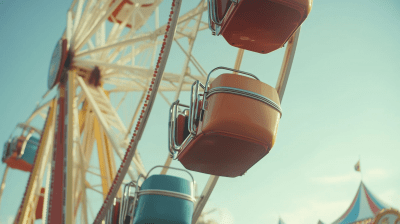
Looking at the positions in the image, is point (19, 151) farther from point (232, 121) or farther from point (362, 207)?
point (232, 121)

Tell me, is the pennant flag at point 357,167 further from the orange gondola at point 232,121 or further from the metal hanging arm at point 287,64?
the orange gondola at point 232,121

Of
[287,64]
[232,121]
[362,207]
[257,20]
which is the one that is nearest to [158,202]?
[232,121]

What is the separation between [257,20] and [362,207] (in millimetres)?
15394

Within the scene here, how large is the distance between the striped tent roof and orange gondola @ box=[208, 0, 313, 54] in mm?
14349

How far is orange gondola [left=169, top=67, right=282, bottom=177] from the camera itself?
9.91 ft

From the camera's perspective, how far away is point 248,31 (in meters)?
3.33

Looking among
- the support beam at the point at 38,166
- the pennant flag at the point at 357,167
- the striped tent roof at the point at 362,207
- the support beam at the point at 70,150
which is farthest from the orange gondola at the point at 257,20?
the pennant flag at the point at 357,167

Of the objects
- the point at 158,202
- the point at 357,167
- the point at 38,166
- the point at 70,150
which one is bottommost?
the point at 158,202

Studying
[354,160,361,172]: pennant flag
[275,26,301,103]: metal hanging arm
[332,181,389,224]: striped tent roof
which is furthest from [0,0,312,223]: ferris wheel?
[354,160,361,172]: pennant flag

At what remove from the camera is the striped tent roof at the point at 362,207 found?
1603 centimetres

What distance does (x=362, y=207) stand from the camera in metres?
16.6

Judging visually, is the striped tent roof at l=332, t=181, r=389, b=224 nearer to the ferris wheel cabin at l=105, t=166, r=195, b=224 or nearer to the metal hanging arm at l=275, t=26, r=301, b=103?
the metal hanging arm at l=275, t=26, r=301, b=103

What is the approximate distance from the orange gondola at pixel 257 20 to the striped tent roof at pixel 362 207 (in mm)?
14349

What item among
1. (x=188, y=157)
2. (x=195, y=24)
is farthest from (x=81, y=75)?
(x=188, y=157)
